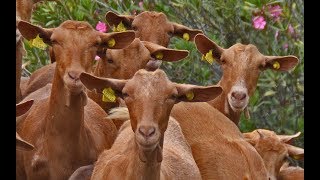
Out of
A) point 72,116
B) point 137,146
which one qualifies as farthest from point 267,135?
point 137,146

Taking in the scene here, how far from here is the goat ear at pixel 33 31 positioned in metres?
10.2

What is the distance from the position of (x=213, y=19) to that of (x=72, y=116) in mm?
5007

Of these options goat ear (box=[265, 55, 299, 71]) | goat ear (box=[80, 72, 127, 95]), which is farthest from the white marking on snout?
goat ear (box=[80, 72, 127, 95])

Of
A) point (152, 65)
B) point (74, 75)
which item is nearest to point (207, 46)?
point (152, 65)

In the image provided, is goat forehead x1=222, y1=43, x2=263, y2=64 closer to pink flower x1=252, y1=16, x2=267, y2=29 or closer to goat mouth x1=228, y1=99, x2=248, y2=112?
goat mouth x1=228, y1=99, x2=248, y2=112

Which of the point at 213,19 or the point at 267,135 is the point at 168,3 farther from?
the point at 267,135

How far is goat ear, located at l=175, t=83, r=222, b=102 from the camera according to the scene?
907 cm

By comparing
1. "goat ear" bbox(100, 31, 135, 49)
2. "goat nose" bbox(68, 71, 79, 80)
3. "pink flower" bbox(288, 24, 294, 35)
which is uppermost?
"goat ear" bbox(100, 31, 135, 49)

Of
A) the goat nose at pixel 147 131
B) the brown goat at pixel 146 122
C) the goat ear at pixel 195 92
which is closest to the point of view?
the goat nose at pixel 147 131

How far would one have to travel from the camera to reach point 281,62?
38.4 ft

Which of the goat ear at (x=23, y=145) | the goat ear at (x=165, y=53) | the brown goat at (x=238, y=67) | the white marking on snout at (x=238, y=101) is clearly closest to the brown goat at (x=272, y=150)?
the brown goat at (x=238, y=67)

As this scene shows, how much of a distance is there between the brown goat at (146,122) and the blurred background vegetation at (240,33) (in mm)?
4775

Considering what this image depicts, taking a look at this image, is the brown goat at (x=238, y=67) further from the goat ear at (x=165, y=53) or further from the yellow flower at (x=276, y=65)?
the goat ear at (x=165, y=53)
